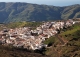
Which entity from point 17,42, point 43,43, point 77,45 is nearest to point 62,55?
point 77,45

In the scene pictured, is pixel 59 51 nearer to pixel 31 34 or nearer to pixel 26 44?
pixel 26 44

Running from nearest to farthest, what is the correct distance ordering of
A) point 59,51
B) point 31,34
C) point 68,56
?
1. point 68,56
2. point 59,51
3. point 31,34

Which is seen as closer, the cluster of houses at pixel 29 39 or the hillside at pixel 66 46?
the hillside at pixel 66 46

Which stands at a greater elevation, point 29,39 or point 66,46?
point 66,46

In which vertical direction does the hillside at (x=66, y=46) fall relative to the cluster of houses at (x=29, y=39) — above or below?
above

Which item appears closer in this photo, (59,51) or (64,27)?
(59,51)

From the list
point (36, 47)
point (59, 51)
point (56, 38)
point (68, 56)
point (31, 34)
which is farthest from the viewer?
point (31, 34)

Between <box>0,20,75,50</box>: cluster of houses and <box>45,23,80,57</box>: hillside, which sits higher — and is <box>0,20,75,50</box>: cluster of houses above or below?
below

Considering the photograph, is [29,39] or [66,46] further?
[29,39]

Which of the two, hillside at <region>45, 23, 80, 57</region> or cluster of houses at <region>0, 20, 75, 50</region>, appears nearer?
hillside at <region>45, 23, 80, 57</region>
